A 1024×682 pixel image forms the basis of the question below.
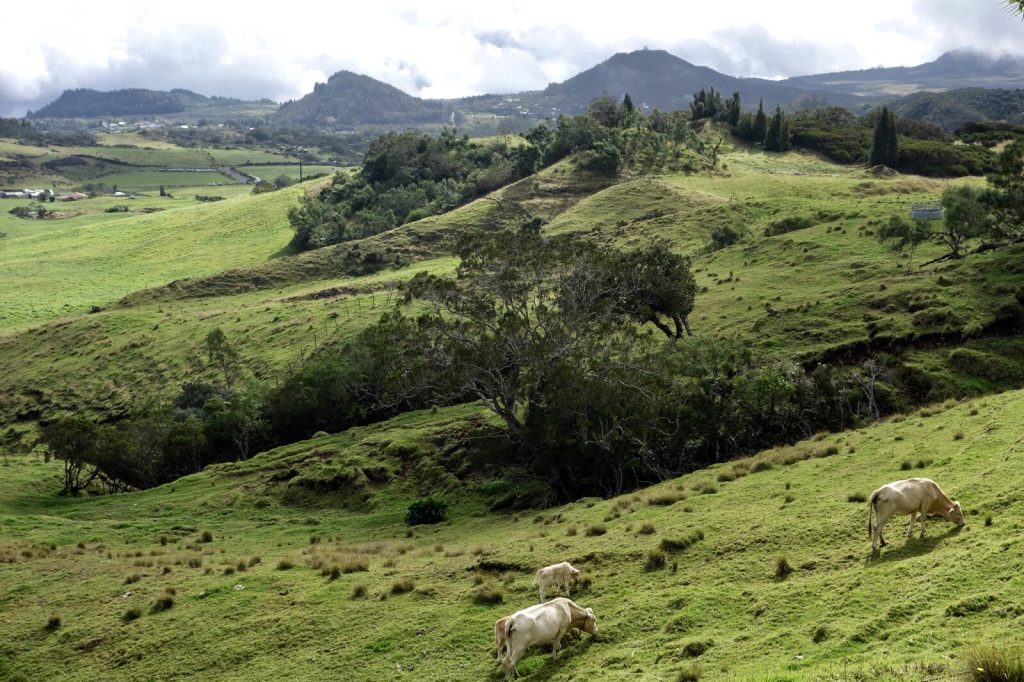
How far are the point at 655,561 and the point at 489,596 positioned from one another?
3910 mm

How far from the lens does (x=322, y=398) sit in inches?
2168

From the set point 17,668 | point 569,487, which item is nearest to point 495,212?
point 569,487

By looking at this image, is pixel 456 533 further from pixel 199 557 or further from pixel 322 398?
pixel 322 398

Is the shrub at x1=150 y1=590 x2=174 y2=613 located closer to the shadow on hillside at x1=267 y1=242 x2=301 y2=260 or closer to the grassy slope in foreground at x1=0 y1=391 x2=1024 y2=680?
the grassy slope in foreground at x1=0 y1=391 x2=1024 y2=680

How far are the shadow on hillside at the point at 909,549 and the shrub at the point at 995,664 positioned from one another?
6.10 meters

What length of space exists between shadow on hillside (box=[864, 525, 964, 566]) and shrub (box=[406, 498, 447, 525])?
21318 mm

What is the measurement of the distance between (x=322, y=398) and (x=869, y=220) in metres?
49.8

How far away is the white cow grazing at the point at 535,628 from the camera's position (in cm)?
1572

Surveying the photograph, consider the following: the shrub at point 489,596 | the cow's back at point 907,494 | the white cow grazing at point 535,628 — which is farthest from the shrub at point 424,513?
the cow's back at point 907,494

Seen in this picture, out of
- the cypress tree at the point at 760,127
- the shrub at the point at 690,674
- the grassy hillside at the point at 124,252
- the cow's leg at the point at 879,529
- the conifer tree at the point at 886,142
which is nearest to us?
the shrub at the point at 690,674

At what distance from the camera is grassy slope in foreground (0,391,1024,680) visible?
14.0 m

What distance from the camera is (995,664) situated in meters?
10.0

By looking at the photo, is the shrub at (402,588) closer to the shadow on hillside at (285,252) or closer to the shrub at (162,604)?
the shrub at (162,604)

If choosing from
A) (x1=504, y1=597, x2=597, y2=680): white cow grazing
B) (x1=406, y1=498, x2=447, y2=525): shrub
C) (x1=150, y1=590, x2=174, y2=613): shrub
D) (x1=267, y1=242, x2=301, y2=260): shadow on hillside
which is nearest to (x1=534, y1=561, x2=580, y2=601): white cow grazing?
(x1=504, y1=597, x2=597, y2=680): white cow grazing
